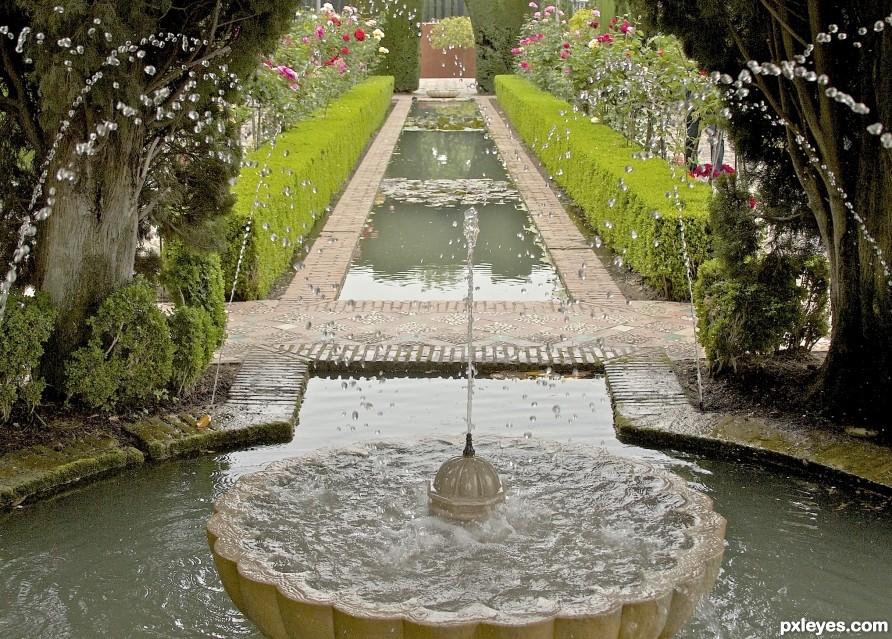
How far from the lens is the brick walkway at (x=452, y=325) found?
6195mm

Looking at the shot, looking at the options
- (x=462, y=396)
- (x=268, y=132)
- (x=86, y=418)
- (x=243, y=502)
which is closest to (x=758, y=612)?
(x=243, y=502)

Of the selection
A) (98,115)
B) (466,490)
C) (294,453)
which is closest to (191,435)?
(294,453)

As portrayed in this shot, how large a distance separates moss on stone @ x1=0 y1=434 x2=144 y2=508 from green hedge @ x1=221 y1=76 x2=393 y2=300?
7.77ft

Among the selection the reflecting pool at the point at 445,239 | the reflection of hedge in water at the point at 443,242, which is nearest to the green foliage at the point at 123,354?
the reflecting pool at the point at 445,239

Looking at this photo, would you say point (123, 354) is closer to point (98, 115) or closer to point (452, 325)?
point (98, 115)

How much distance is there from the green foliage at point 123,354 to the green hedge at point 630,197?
12.4 feet

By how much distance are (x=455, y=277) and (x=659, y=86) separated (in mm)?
4577

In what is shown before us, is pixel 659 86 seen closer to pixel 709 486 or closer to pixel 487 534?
pixel 709 486

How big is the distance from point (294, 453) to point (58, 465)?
1.02 m

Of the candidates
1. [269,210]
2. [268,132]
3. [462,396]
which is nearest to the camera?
[462,396]

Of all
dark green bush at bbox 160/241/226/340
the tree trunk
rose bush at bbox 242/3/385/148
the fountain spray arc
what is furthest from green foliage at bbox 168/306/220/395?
rose bush at bbox 242/3/385/148

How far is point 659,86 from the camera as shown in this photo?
38.4ft

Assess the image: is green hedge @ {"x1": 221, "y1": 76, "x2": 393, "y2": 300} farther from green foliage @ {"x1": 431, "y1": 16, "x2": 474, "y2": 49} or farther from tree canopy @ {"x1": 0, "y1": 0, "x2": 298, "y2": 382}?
green foliage @ {"x1": 431, "y1": 16, "x2": 474, "y2": 49}

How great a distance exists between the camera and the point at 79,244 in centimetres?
507
